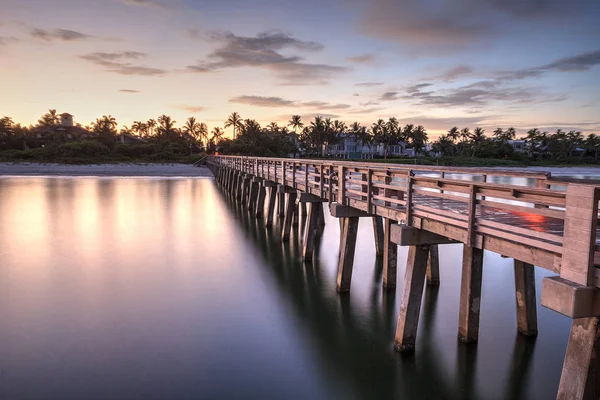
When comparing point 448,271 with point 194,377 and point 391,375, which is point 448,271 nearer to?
point 391,375

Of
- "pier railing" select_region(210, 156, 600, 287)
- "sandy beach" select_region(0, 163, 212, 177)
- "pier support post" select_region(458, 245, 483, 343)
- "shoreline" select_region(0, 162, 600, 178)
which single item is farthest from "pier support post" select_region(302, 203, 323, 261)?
"sandy beach" select_region(0, 163, 212, 177)

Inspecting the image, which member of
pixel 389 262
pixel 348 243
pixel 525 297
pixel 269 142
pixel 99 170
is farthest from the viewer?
pixel 269 142

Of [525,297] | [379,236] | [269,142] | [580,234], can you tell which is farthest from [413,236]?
[269,142]

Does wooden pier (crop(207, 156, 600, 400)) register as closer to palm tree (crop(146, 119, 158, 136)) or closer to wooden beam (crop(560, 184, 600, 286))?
wooden beam (crop(560, 184, 600, 286))

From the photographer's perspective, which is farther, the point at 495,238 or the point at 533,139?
the point at 533,139

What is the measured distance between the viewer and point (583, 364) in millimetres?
4277

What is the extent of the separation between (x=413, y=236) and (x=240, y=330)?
4.59 meters

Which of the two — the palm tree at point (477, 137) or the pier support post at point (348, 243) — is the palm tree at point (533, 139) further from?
the pier support post at point (348, 243)

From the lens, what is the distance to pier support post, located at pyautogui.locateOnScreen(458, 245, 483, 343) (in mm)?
7160

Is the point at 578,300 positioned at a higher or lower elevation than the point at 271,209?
higher

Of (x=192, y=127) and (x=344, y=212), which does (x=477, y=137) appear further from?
(x=344, y=212)

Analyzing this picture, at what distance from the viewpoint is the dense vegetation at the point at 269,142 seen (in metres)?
76.0

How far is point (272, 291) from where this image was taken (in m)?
12.6

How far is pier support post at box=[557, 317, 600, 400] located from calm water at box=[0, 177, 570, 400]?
285 cm
